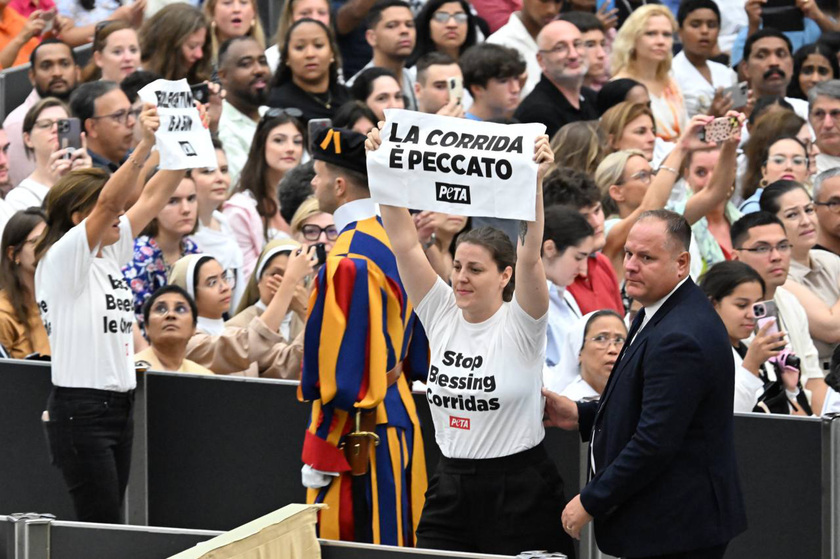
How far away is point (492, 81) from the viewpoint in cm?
1111

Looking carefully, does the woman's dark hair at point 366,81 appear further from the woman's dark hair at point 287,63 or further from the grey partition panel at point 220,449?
the grey partition panel at point 220,449

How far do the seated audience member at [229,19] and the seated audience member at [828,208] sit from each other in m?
4.39

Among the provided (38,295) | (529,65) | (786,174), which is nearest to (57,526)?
(38,295)

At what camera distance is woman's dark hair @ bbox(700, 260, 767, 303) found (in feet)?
27.1

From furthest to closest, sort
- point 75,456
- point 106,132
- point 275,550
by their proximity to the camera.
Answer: point 106,132, point 75,456, point 275,550

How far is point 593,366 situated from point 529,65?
5.41m

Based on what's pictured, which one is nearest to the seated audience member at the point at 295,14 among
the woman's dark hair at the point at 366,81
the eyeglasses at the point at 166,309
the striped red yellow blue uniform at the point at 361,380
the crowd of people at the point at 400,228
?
the crowd of people at the point at 400,228

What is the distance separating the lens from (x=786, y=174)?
427 inches

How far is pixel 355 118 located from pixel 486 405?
3.97 meters

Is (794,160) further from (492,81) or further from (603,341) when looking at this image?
(603,341)

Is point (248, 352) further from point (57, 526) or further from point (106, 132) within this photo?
point (57, 526)

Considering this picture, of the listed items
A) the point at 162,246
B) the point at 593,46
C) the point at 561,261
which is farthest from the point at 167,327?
the point at 593,46

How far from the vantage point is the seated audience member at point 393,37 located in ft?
39.6

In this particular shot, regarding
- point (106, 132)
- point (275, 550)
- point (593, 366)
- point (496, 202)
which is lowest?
point (275, 550)
